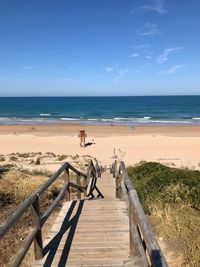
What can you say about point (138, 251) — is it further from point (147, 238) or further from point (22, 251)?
point (22, 251)

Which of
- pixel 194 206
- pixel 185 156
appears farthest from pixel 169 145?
pixel 194 206

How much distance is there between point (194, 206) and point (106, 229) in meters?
2.34

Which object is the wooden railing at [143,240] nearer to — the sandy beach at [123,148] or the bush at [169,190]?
the bush at [169,190]

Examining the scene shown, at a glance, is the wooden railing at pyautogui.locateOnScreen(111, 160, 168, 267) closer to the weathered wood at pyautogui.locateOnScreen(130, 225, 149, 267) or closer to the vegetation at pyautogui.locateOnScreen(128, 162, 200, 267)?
the weathered wood at pyautogui.locateOnScreen(130, 225, 149, 267)

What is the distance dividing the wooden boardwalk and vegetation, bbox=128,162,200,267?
70 cm

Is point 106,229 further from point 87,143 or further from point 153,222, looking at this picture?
point 87,143

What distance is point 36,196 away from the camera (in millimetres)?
4227

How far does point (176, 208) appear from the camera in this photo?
6680 mm

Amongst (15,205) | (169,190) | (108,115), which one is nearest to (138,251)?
(169,190)

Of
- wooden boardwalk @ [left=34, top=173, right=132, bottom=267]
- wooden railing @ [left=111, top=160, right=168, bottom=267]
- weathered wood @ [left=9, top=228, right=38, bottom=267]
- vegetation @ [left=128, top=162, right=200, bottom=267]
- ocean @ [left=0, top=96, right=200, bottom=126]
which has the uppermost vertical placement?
wooden railing @ [left=111, top=160, right=168, bottom=267]

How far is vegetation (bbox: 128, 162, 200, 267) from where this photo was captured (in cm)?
530

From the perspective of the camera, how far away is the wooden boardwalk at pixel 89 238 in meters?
4.28

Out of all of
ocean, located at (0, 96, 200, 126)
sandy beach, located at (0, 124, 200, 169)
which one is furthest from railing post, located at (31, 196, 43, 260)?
ocean, located at (0, 96, 200, 126)

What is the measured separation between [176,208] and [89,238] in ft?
7.67
